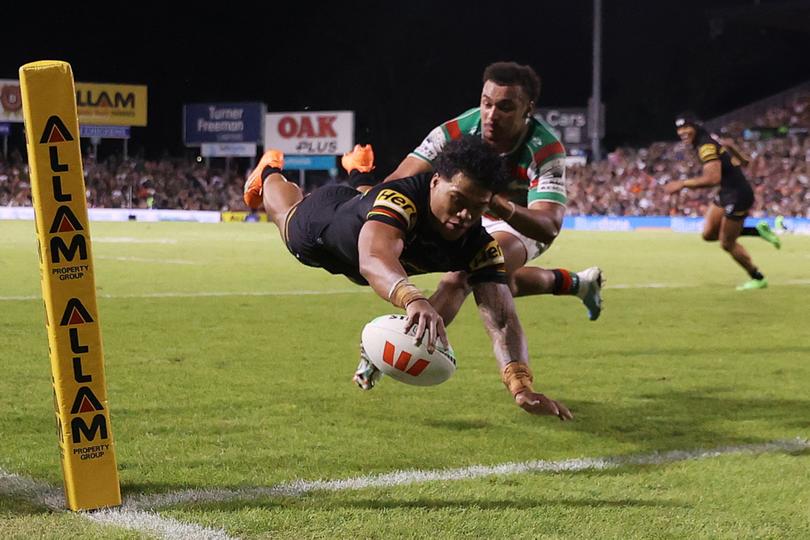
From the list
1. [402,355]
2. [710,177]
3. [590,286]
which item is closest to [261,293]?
[590,286]

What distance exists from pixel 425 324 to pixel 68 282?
141 centimetres

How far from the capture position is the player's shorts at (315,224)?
6617mm

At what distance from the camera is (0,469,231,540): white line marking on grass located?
4008 millimetres

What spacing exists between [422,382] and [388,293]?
50cm

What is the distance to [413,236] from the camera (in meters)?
5.68

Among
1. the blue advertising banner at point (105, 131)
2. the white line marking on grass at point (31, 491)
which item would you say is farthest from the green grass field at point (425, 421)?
the blue advertising banner at point (105, 131)

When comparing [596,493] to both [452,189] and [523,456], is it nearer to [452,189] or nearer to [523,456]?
[523,456]

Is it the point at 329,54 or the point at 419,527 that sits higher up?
the point at 329,54

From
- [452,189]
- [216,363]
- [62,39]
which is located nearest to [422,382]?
[452,189]

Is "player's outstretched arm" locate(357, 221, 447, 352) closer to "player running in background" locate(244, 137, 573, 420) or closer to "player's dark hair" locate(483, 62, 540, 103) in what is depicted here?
"player running in background" locate(244, 137, 573, 420)

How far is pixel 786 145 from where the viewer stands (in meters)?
47.4

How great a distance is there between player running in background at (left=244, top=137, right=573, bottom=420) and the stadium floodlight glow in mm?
1293

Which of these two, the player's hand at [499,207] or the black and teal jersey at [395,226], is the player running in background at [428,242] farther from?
the player's hand at [499,207]

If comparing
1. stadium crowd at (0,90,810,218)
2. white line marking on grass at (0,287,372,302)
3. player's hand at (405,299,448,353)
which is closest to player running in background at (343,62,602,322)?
player's hand at (405,299,448,353)
